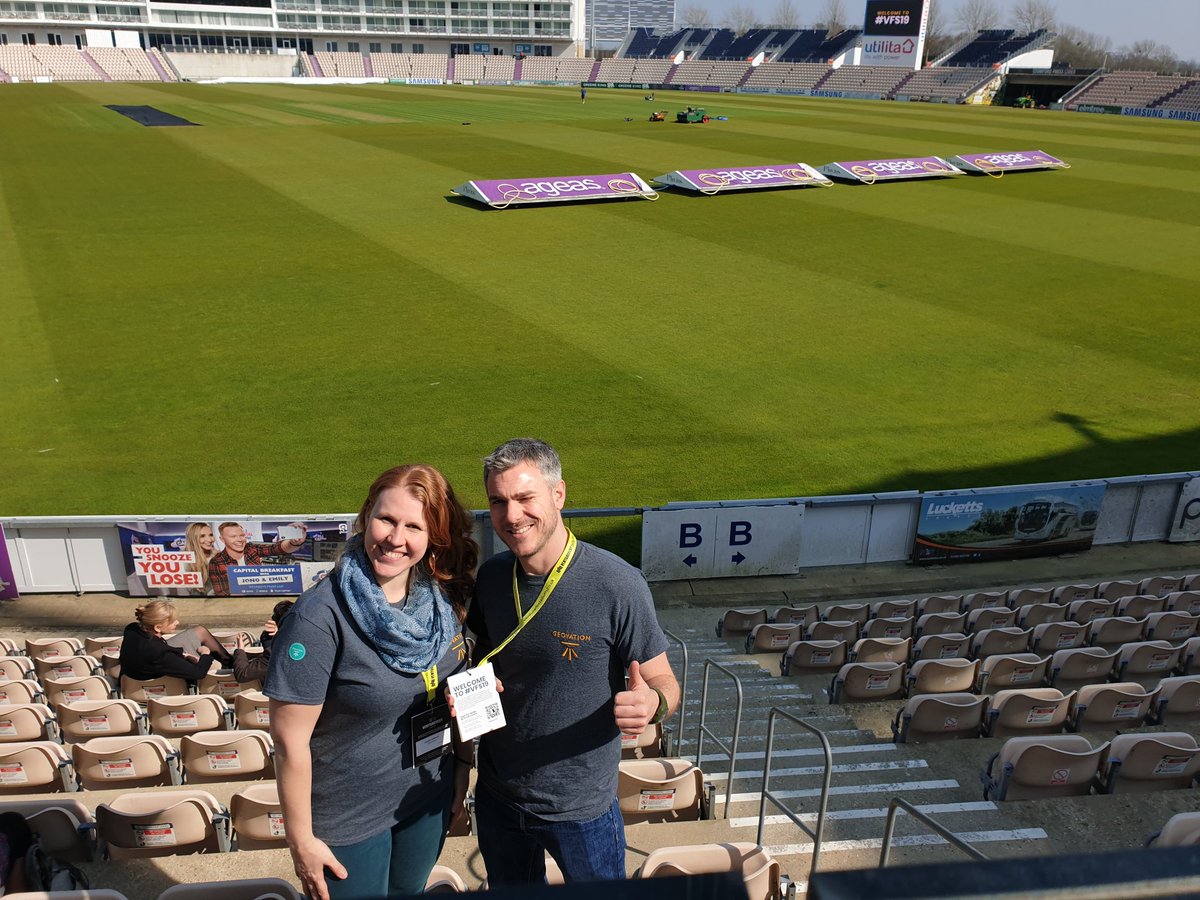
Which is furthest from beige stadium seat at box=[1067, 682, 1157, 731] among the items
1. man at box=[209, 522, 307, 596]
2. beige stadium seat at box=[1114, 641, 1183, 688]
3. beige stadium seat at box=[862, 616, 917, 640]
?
man at box=[209, 522, 307, 596]

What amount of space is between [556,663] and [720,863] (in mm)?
1436

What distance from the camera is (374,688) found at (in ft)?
9.65

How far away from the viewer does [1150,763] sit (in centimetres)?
601

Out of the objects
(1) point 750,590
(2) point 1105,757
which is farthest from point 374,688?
(1) point 750,590

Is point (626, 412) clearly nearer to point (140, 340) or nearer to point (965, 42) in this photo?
point (140, 340)

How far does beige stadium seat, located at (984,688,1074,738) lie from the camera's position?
7.02m

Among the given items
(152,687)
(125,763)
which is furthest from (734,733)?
(152,687)

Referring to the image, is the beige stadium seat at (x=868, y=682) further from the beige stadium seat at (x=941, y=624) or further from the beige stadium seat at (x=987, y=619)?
the beige stadium seat at (x=987, y=619)

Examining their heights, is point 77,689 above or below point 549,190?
below

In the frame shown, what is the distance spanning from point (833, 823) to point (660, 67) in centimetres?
11916

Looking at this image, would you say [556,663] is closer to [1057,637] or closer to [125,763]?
Result: [125,763]

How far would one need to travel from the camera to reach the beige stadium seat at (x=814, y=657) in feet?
29.1

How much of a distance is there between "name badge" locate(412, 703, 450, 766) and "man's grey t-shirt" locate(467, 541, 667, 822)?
207 millimetres

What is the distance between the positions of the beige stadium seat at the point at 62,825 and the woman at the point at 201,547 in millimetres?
6967
